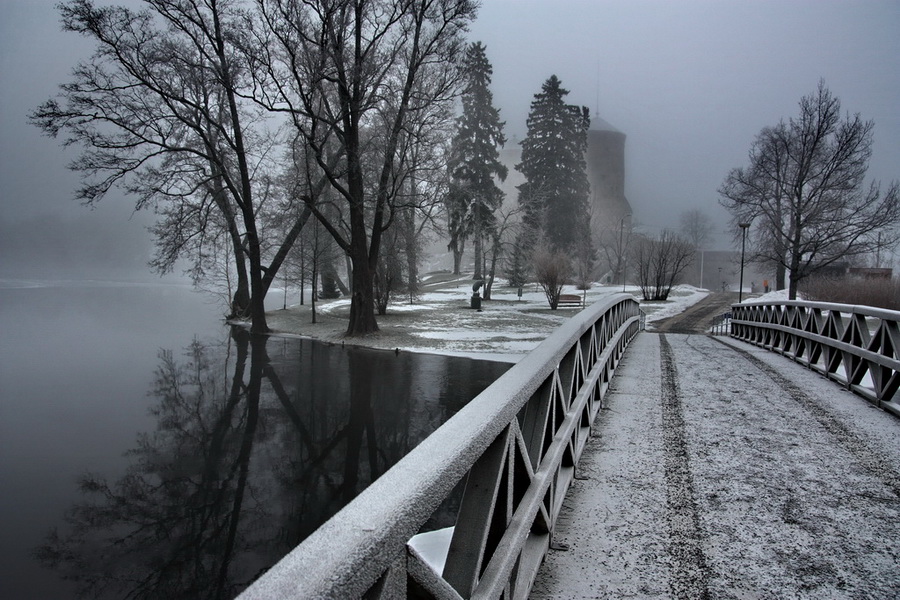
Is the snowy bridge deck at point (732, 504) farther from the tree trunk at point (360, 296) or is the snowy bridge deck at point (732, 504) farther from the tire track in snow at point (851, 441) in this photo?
the tree trunk at point (360, 296)

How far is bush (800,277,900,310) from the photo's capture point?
75.4ft

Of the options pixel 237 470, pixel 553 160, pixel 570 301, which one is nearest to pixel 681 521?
pixel 237 470

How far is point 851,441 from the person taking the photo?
478 centimetres

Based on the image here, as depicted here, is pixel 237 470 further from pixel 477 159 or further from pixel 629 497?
pixel 477 159

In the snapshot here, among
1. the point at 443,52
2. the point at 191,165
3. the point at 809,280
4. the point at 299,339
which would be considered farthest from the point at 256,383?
the point at 809,280

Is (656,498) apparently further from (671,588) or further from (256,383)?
(256,383)

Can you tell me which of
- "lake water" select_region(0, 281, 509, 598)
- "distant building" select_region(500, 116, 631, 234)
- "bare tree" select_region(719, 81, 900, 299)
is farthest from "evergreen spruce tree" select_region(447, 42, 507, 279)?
"distant building" select_region(500, 116, 631, 234)

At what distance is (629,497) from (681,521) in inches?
16.2

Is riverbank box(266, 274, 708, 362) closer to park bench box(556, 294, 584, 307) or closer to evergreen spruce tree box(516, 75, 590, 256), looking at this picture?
park bench box(556, 294, 584, 307)

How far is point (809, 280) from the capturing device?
32.2 metres

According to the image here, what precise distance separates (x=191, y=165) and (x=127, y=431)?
66.3ft

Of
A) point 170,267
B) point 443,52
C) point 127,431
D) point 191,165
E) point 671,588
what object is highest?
point 443,52

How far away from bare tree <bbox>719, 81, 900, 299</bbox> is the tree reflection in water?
81.6 ft

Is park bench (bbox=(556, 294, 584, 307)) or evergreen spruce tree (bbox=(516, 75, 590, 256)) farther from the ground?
evergreen spruce tree (bbox=(516, 75, 590, 256))
